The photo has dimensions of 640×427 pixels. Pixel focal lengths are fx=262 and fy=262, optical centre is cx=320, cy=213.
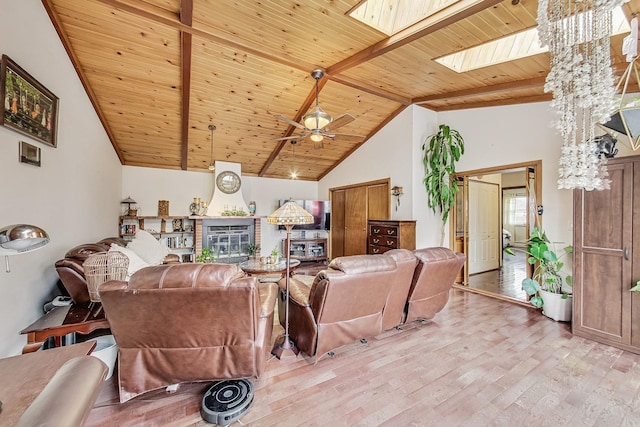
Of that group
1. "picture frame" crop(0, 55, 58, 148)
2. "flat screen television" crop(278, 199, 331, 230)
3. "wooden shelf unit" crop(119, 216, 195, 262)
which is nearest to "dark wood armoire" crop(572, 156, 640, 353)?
"flat screen television" crop(278, 199, 331, 230)

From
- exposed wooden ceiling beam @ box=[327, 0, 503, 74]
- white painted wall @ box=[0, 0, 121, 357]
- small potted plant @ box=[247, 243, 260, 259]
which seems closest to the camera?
white painted wall @ box=[0, 0, 121, 357]

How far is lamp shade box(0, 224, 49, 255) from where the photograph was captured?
1091mm

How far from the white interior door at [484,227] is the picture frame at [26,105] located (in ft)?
21.1

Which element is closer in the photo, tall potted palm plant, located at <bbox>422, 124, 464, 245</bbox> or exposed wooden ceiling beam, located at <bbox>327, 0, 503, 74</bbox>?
exposed wooden ceiling beam, located at <bbox>327, 0, 503, 74</bbox>

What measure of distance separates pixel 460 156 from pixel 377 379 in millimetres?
4070

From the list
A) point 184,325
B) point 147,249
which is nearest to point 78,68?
point 147,249

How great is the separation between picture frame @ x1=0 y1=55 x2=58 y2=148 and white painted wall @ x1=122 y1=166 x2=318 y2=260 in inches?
129

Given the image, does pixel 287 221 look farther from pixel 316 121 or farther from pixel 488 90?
pixel 488 90

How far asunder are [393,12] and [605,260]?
346cm

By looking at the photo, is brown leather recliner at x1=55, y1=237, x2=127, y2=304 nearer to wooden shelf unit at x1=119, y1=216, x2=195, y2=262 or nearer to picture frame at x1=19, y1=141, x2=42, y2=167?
picture frame at x1=19, y1=141, x2=42, y2=167

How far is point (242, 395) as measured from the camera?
71.8 inches

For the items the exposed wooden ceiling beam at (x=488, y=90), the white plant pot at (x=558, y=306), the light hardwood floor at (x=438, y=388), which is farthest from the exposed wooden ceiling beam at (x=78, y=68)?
the white plant pot at (x=558, y=306)

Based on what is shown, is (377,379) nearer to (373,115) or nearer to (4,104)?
(4,104)

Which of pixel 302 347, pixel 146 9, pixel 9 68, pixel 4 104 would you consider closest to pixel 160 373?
pixel 302 347
